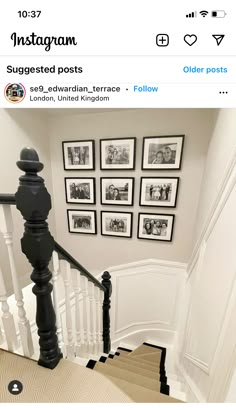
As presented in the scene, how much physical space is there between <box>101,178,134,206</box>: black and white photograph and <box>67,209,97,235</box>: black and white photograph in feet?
1.11

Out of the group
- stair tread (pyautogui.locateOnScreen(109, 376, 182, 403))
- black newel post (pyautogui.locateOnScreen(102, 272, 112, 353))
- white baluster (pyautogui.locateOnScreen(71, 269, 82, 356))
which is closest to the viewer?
stair tread (pyautogui.locateOnScreen(109, 376, 182, 403))

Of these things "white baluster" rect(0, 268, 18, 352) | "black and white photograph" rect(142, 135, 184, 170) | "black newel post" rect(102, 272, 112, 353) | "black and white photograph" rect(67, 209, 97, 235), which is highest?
"black and white photograph" rect(142, 135, 184, 170)

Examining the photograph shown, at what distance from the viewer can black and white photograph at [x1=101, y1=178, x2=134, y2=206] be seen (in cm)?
232

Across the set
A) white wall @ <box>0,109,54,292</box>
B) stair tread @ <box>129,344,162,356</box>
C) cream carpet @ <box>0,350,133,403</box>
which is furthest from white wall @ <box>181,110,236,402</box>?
white wall @ <box>0,109,54,292</box>

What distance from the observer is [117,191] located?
237cm

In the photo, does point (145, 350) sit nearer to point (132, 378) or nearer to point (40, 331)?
point (132, 378)

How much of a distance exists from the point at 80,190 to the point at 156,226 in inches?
47.3

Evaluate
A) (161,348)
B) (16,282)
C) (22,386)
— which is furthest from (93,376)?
(161,348)
